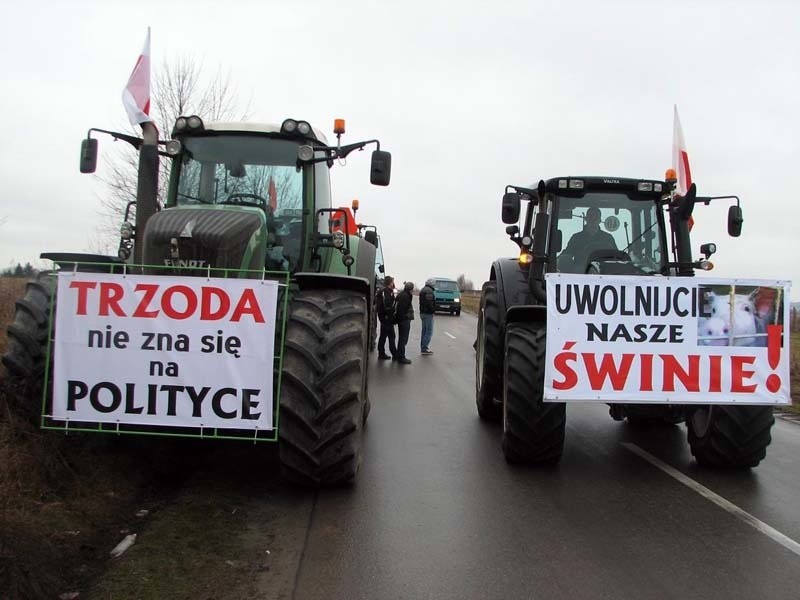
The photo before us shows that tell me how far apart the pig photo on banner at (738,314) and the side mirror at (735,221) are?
4.75 ft

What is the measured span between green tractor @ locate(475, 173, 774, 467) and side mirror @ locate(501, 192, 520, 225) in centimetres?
1

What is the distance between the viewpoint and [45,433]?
5.01 meters

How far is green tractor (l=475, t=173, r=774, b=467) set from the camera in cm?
600

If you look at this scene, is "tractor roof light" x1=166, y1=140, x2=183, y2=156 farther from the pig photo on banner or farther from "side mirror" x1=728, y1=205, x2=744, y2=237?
"side mirror" x1=728, y1=205, x2=744, y2=237

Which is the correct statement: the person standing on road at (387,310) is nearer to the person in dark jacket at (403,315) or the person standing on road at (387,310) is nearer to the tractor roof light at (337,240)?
the person in dark jacket at (403,315)

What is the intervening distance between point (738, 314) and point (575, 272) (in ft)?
5.52

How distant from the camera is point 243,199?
6.41 metres

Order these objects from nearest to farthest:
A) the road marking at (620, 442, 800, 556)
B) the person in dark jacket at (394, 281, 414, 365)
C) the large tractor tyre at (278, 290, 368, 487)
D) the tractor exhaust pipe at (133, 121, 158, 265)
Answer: the road marking at (620, 442, 800, 556) < the large tractor tyre at (278, 290, 368, 487) < the tractor exhaust pipe at (133, 121, 158, 265) < the person in dark jacket at (394, 281, 414, 365)

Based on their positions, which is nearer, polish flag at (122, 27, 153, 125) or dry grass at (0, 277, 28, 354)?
polish flag at (122, 27, 153, 125)

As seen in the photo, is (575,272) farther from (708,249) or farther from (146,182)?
(146,182)

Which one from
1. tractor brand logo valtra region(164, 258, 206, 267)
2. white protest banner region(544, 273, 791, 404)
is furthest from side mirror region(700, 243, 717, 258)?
tractor brand logo valtra region(164, 258, 206, 267)

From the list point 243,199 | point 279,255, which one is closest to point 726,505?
point 279,255

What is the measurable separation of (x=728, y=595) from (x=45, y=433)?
4564mm

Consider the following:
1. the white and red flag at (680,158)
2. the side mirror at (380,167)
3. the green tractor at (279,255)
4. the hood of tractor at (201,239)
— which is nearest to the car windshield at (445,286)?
→ the white and red flag at (680,158)
